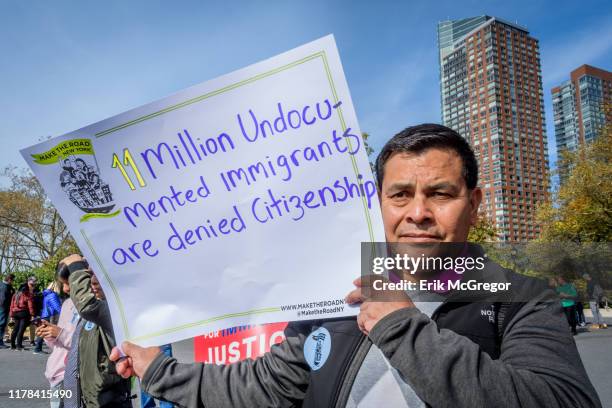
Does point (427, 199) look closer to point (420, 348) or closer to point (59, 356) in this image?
point (420, 348)

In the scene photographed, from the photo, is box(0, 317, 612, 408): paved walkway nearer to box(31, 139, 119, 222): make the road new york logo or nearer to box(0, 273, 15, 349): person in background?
box(0, 273, 15, 349): person in background

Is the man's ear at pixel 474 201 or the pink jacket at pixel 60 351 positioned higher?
the man's ear at pixel 474 201

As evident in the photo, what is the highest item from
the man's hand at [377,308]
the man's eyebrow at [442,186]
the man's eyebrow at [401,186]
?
the man's eyebrow at [401,186]

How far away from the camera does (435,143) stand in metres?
1.40

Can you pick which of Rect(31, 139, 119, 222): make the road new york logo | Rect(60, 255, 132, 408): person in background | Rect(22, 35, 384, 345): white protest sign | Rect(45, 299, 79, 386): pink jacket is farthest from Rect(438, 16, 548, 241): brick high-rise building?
Rect(31, 139, 119, 222): make the road new york logo

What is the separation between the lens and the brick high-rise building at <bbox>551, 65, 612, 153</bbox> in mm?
139875

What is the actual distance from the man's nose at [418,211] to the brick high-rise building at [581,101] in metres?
152

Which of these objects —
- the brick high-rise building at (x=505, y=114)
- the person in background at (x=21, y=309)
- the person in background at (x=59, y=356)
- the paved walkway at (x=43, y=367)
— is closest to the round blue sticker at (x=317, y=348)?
the person in background at (x=59, y=356)

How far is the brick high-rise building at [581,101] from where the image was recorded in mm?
139875

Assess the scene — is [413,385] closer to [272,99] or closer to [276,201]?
[276,201]

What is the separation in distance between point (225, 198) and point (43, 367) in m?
10.4

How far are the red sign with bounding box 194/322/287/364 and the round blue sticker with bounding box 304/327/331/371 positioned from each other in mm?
1443

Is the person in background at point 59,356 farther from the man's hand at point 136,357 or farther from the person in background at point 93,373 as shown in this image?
the man's hand at point 136,357

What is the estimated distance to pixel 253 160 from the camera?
146 centimetres
